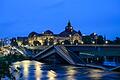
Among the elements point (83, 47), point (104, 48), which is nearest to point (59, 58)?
point (83, 47)

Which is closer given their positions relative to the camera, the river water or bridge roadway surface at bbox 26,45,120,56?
the river water

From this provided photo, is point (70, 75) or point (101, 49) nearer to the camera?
point (70, 75)

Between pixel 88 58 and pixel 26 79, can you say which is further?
pixel 88 58

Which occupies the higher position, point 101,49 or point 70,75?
point 101,49

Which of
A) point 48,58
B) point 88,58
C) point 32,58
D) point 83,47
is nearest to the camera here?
point 83,47

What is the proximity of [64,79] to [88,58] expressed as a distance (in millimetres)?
54111

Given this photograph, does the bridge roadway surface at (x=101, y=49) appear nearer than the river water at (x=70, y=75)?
No

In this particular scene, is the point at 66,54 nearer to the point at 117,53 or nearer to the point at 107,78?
the point at 117,53

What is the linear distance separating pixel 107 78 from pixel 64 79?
7636 millimetres

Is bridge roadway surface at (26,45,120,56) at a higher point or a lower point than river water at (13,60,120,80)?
higher

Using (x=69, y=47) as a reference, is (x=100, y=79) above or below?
below

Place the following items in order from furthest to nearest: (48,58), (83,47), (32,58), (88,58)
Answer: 1. (32,58)
2. (48,58)
3. (88,58)
4. (83,47)

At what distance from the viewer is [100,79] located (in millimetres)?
70625

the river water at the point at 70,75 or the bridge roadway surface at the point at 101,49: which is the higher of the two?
the bridge roadway surface at the point at 101,49
